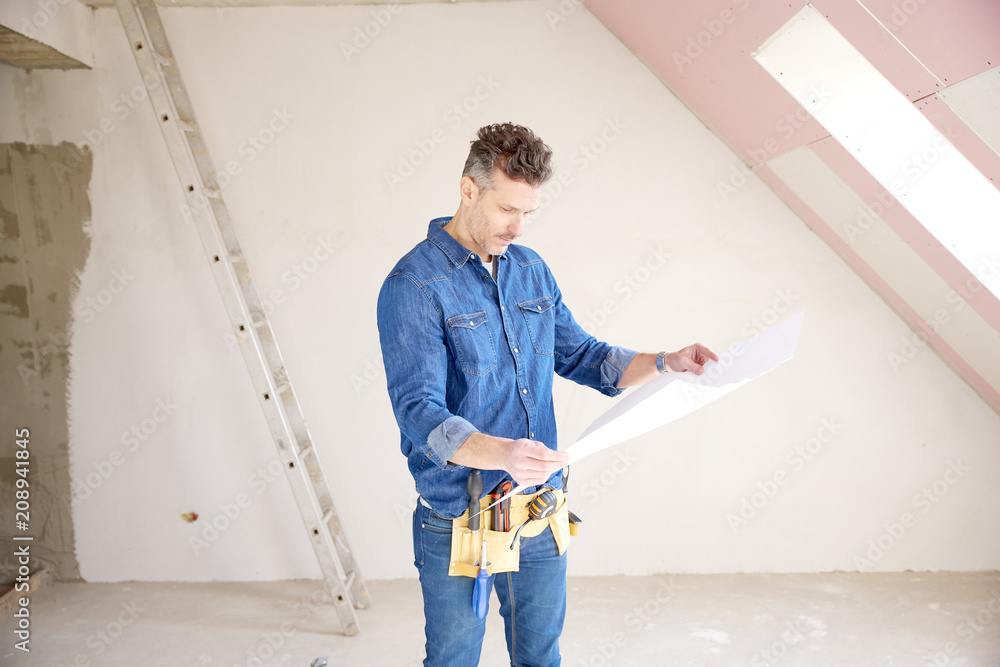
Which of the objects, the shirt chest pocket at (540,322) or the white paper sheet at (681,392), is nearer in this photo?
the white paper sheet at (681,392)

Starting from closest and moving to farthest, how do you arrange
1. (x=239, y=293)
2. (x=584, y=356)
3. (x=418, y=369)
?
(x=418, y=369)
(x=584, y=356)
(x=239, y=293)

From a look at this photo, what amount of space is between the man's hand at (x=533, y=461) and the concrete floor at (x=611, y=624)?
5.63 feet

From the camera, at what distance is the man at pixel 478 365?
1.42m

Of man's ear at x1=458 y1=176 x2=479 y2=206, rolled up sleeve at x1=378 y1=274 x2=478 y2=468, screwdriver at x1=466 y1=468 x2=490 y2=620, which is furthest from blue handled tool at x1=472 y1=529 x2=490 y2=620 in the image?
man's ear at x1=458 y1=176 x2=479 y2=206

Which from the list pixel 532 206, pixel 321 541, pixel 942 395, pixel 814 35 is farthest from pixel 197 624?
pixel 942 395

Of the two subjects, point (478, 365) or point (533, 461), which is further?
point (478, 365)

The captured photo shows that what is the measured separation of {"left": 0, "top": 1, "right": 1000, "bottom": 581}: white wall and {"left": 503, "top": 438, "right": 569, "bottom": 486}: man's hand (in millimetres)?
2065

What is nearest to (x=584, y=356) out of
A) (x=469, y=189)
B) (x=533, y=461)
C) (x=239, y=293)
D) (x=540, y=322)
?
(x=540, y=322)

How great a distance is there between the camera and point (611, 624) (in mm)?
2904

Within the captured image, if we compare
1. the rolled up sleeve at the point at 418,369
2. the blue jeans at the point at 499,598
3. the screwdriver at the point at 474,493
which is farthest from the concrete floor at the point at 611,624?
the rolled up sleeve at the point at 418,369

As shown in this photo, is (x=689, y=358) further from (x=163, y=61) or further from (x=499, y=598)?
(x=163, y=61)

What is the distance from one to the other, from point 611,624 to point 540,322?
1765mm

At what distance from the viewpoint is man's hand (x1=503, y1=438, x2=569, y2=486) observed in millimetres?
1203

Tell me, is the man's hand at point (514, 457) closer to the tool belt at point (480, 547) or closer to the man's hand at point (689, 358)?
the tool belt at point (480, 547)
